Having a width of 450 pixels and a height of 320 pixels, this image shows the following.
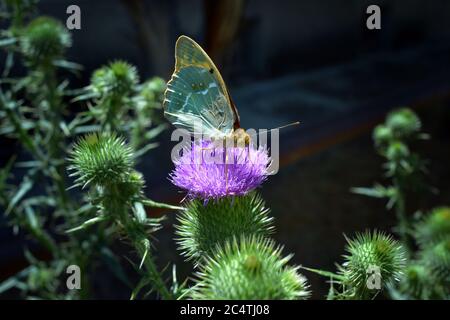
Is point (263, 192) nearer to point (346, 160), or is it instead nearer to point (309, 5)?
point (346, 160)

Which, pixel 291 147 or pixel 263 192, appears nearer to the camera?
pixel 263 192

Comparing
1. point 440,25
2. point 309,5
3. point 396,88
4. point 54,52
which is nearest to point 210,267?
point 54,52

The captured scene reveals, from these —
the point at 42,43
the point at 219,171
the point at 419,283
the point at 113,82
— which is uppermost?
the point at 42,43

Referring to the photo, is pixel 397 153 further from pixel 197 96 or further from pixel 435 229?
pixel 197 96

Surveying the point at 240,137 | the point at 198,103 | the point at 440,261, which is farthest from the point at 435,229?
the point at 198,103

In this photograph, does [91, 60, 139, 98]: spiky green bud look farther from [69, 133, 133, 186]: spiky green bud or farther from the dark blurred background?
the dark blurred background

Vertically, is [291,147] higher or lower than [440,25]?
lower
